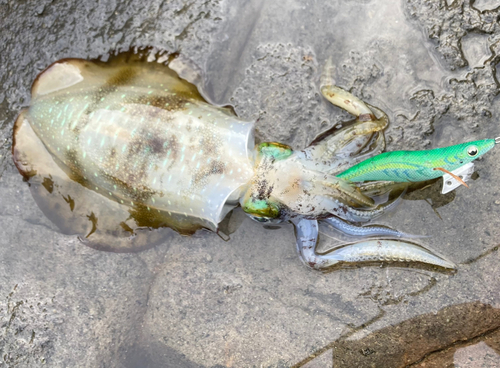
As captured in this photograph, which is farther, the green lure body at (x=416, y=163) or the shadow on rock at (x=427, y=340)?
the shadow on rock at (x=427, y=340)

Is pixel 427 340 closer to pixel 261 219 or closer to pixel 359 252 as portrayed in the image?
pixel 359 252

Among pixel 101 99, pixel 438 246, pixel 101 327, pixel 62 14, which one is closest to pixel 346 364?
pixel 438 246

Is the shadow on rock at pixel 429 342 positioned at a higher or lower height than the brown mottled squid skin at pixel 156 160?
lower

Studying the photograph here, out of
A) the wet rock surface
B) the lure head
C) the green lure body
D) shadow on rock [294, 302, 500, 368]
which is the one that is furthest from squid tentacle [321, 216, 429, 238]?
the lure head

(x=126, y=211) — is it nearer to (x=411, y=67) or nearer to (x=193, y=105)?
(x=193, y=105)

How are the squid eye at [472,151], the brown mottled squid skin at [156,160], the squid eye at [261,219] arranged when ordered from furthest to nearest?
1. the squid eye at [261,219]
2. the brown mottled squid skin at [156,160]
3. the squid eye at [472,151]

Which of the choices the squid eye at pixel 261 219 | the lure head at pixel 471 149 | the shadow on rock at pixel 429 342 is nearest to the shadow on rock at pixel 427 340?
the shadow on rock at pixel 429 342

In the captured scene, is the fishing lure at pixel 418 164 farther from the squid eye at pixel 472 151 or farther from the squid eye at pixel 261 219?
the squid eye at pixel 261 219
